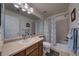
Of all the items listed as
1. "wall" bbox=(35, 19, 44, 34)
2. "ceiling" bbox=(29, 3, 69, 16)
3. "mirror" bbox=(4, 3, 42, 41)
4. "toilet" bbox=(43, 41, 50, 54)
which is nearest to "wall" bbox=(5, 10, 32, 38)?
"mirror" bbox=(4, 3, 42, 41)

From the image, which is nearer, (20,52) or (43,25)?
(20,52)

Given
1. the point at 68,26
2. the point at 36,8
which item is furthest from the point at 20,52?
the point at 68,26

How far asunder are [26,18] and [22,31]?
0.22 m

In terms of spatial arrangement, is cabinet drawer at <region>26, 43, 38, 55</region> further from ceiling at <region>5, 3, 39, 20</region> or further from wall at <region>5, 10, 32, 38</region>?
ceiling at <region>5, 3, 39, 20</region>

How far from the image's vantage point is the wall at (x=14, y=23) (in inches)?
55.9

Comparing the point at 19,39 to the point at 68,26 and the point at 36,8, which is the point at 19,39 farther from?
the point at 68,26

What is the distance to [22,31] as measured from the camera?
1543 millimetres

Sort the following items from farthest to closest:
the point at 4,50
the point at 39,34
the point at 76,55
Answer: the point at 39,34
the point at 76,55
the point at 4,50

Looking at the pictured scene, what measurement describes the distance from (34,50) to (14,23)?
0.53 m

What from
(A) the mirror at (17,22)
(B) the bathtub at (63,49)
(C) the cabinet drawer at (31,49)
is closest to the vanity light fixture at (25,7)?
(A) the mirror at (17,22)

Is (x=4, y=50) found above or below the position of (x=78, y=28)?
below

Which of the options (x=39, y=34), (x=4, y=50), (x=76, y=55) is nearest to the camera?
(x=4, y=50)

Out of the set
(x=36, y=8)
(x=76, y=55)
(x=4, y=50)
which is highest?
(x=36, y=8)

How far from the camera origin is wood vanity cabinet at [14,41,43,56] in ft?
4.77
